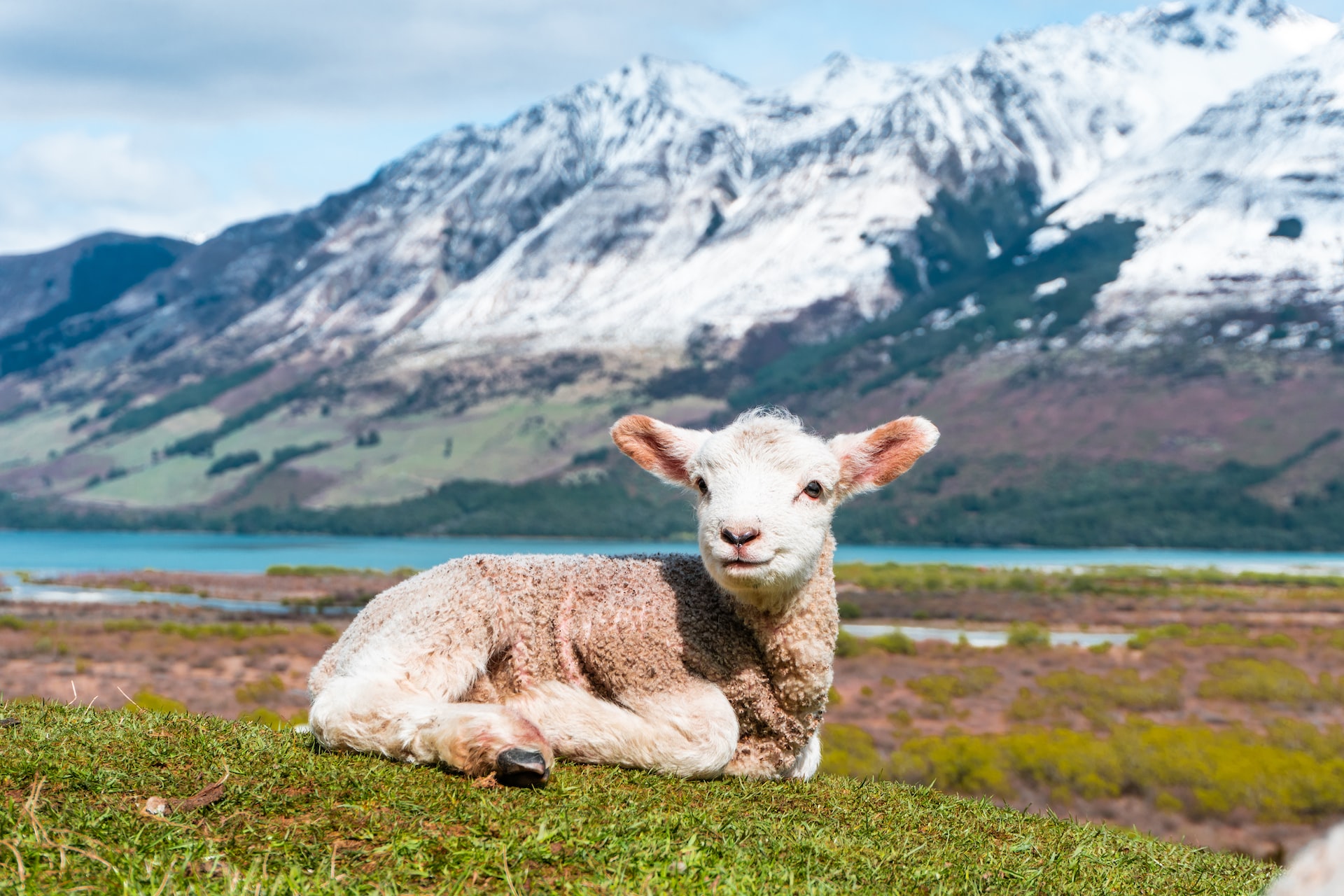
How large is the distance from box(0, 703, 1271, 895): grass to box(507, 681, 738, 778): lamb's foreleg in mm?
160

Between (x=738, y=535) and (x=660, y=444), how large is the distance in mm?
1587

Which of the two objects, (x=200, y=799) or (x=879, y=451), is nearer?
(x=200, y=799)

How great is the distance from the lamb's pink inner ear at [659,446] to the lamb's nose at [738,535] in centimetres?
126

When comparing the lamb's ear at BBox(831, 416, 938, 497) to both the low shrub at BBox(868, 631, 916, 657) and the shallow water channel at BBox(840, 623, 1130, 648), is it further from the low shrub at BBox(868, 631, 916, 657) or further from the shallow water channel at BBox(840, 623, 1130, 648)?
the shallow water channel at BBox(840, 623, 1130, 648)

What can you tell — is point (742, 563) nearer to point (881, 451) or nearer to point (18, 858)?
point (881, 451)

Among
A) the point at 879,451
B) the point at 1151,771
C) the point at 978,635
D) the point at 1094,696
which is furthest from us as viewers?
the point at 978,635

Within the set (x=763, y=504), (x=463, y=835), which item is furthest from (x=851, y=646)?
(x=463, y=835)

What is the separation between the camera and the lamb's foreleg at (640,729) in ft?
23.7

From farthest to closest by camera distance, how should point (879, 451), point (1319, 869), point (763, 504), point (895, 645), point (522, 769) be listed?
point (895, 645) → point (879, 451) → point (763, 504) → point (522, 769) → point (1319, 869)

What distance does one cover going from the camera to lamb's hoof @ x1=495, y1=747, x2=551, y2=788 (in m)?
6.29

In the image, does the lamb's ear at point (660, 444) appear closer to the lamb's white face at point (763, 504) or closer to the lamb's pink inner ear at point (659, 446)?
the lamb's pink inner ear at point (659, 446)

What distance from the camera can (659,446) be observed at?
870 cm

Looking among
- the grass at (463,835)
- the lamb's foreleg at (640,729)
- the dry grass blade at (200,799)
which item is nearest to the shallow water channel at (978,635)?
the lamb's foreleg at (640,729)

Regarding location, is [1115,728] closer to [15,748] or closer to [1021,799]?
[1021,799]
